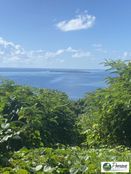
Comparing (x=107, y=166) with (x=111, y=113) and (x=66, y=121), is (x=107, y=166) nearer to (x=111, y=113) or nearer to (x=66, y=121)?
(x=66, y=121)

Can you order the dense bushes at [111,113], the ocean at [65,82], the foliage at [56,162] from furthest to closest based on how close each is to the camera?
the ocean at [65,82] → the dense bushes at [111,113] → the foliage at [56,162]

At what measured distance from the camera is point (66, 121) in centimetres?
870

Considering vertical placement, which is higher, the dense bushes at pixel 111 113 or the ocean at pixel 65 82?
the dense bushes at pixel 111 113

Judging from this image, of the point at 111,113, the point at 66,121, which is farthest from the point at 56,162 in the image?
the point at 111,113

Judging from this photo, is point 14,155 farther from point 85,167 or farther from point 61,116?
point 61,116

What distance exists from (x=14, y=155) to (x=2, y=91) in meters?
3.62

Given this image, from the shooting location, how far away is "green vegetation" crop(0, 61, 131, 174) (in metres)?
5.93

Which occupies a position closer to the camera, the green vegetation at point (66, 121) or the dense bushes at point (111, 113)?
the green vegetation at point (66, 121)

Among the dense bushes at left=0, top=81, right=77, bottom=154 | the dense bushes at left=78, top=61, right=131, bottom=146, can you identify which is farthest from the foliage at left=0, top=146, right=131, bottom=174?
the dense bushes at left=78, top=61, right=131, bottom=146

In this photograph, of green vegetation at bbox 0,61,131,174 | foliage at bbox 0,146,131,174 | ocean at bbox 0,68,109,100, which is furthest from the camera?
ocean at bbox 0,68,109,100

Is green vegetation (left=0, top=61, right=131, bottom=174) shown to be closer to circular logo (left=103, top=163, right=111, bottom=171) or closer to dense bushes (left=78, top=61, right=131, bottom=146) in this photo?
dense bushes (left=78, top=61, right=131, bottom=146)

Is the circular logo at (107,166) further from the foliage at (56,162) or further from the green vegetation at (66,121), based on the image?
the green vegetation at (66,121)

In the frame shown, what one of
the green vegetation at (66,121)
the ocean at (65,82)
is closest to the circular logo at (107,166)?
the green vegetation at (66,121)

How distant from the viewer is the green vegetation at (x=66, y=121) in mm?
5930
